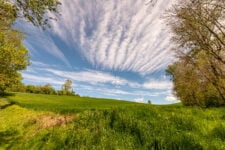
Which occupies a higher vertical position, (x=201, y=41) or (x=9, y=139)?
(x=201, y=41)

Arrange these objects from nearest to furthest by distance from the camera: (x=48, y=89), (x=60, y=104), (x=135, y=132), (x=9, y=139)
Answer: (x=135, y=132) < (x=9, y=139) < (x=60, y=104) < (x=48, y=89)

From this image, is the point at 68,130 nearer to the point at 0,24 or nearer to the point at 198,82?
the point at 0,24

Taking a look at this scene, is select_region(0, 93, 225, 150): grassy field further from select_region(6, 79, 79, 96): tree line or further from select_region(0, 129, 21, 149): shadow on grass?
select_region(6, 79, 79, 96): tree line

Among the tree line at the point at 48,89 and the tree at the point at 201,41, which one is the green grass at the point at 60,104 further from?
the tree line at the point at 48,89

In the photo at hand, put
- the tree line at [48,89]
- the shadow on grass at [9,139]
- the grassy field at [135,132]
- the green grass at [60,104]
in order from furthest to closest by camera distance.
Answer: the tree line at [48,89], the green grass at [60,104], the shadow on grass at [9,139], the grassy field at [135,132]

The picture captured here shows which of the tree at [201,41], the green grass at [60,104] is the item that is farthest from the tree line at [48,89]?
the tree at [201,41]

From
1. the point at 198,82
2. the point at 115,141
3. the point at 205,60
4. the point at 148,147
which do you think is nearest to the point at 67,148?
the point at 115,141

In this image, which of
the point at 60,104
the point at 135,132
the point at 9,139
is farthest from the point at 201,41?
the point at 60,104

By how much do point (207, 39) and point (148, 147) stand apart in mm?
11620

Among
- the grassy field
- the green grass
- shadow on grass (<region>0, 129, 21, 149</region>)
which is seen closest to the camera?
the grassy field

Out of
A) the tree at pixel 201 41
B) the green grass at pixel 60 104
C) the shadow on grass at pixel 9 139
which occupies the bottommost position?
the shadow on grass at pixel 9 139

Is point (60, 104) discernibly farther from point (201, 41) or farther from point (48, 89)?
point (48, 89)

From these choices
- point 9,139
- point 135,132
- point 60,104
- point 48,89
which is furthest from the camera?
point 48,89

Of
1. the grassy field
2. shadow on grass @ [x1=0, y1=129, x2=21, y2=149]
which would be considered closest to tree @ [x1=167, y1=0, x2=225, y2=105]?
the grassy field
